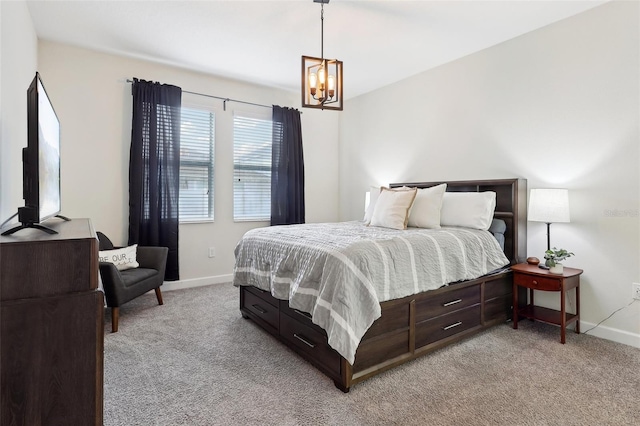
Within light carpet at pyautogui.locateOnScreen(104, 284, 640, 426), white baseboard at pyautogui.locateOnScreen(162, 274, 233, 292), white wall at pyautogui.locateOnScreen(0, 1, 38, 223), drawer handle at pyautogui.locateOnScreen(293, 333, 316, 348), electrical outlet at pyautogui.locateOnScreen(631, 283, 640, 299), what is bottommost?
light carpet at pyautogui.locateOnScreen(104, 284, 640, 426)

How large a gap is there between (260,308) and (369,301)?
3.90 ft

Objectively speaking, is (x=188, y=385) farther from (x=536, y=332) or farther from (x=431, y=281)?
(x=536, y=332)

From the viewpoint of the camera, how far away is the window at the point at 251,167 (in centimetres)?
441

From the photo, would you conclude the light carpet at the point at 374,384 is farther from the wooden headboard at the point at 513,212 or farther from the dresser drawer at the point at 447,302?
the wooden headboard at the point at 513,212

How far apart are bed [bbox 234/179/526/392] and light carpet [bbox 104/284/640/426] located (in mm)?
107

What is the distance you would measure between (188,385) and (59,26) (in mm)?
3309

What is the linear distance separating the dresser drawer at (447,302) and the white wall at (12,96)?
8.31 feet

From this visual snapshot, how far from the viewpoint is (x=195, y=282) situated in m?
4.07

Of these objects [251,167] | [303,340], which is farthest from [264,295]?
[251,167]

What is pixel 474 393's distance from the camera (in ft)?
6.08

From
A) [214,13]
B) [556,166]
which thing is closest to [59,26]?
[214,13]

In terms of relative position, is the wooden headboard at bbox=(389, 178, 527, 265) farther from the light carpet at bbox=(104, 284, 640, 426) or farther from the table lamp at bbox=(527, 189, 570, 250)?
the light carpet at bbox=(104, 284, 640, 426)

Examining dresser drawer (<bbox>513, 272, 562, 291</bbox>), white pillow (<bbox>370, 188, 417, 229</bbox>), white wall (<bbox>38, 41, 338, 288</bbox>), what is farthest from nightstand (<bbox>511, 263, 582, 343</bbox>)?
white wall (<bbox>38, 41, 338, 288</bbox>)

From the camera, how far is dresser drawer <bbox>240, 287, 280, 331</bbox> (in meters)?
2.54
